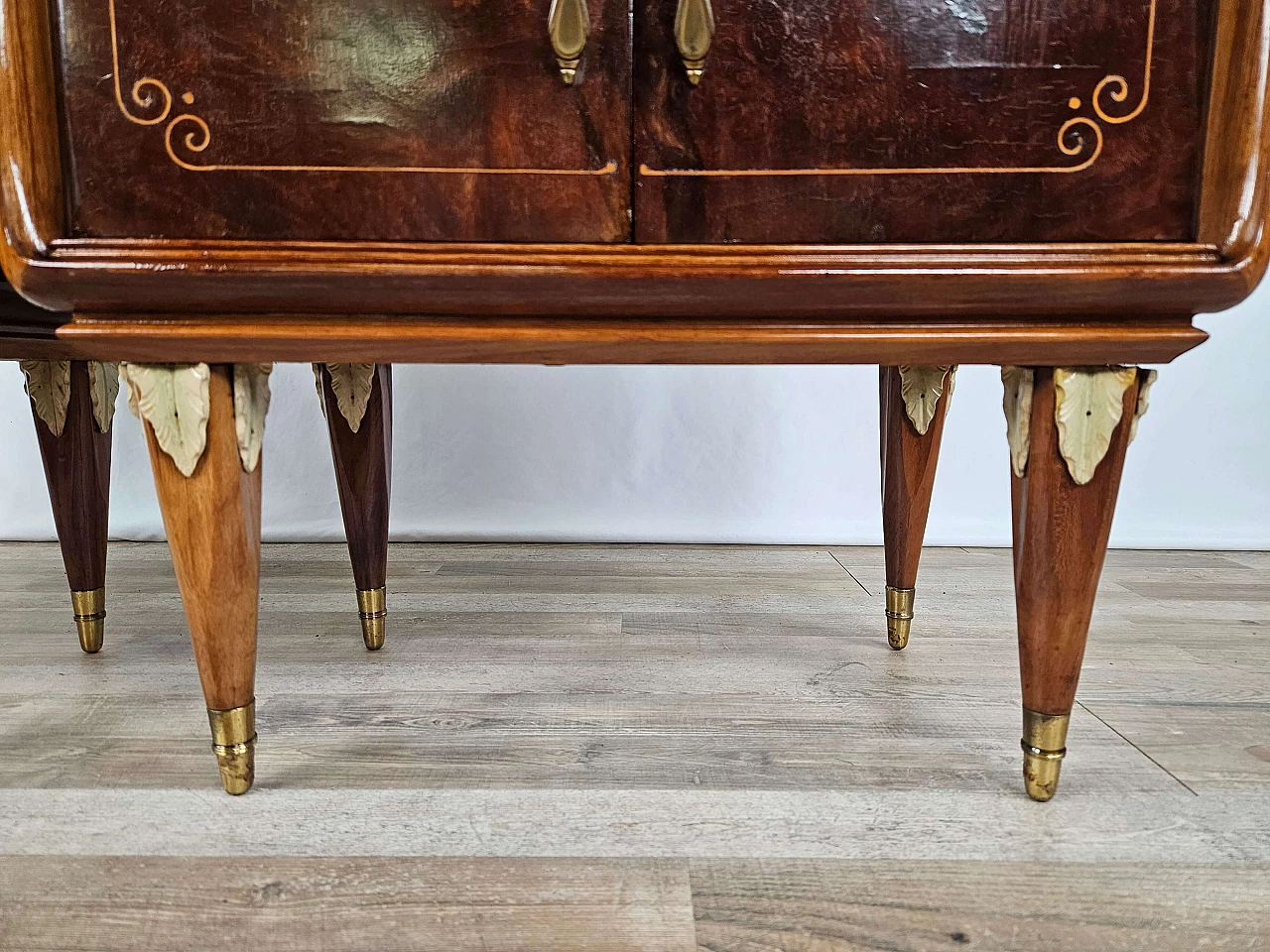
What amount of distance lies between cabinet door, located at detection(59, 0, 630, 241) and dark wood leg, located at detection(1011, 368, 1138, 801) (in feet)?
1.14

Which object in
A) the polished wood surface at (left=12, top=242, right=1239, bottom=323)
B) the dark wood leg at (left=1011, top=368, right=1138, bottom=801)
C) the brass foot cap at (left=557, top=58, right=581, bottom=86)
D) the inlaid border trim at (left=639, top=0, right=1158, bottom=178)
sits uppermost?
the brass foot cap at (left=557, top=58, right=581, bottom=86)

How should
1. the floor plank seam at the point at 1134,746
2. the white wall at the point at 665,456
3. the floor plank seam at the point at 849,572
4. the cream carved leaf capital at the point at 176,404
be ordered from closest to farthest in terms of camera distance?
the cream carved leaf capital at the point at 176,404, the floor plank seam at the point at 1134,746, the floor plank seam at the point at 849,572, the white wall at the point at 665,456

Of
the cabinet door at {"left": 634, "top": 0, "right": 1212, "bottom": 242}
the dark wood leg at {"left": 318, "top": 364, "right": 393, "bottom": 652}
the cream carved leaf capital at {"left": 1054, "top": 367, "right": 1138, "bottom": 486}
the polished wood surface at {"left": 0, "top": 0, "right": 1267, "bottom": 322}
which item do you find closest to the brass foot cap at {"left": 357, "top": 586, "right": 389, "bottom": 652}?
the dark wood leg at {"left": 318, "top": 364, "right": 393, "bottom": 652}

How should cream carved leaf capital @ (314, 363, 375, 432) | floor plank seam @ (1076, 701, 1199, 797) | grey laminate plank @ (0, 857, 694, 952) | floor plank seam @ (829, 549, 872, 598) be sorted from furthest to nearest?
floor plank seam @ (829, 549, 872, 598) → cream carved leaf capital @ (314, 363, 375, 432) → floor plank seam @ (1076, 701, 1199, 797) → grey laminate plank @ (0, 857, 694, 952)

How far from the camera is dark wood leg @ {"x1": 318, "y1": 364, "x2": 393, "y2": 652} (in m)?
1.06

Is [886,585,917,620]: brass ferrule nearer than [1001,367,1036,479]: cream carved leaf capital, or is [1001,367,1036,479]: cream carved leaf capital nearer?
[1001,367,1036,479]: cream carved leaf capital

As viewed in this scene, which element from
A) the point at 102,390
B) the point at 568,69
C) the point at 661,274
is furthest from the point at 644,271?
the point at 102,390

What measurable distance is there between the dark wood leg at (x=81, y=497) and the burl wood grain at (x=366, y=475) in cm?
28

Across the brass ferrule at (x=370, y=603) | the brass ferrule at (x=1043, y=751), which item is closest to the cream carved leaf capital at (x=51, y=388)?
the brass ferrule at (x=370, y=603)

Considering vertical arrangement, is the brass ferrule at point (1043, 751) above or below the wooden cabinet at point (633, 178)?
below

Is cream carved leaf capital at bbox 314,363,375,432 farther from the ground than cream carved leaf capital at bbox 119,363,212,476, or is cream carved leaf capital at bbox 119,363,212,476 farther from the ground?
cream carved leaf capital at bbox 119,363,212,476

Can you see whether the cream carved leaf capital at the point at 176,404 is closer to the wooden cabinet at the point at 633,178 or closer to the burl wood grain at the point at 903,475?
the wooden cabinet at the point at 633,178

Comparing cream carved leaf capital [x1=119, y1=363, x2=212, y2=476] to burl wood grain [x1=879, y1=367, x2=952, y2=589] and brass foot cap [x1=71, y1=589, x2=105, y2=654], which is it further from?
burl wood grain [x1=879, y1=367, x2=952, y2=589]

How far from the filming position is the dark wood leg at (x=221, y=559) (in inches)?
26.8
